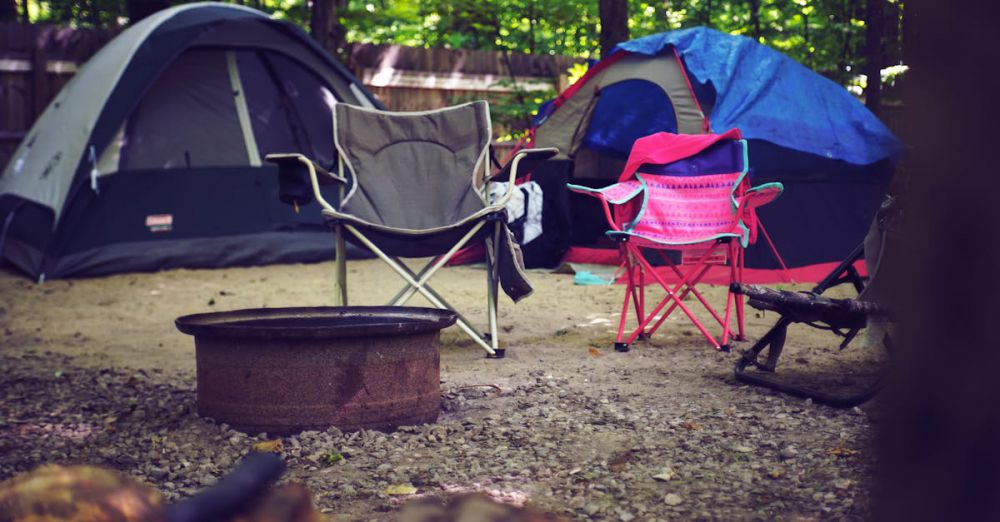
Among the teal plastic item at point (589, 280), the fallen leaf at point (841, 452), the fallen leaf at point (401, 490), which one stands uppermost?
the fallen leaf at point (841, 452)

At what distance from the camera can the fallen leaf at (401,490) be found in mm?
2225

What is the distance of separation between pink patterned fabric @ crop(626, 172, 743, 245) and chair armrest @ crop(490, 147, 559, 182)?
1.57 feet

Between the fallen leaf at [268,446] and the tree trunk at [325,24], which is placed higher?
the tree trunk at [325,24]

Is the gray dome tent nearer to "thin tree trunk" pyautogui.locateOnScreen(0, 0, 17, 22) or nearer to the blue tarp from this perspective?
the blue tarp

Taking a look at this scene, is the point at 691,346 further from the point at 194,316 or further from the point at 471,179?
the point at 194,316

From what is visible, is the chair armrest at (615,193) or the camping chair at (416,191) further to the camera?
the chair armrest at (615,193)

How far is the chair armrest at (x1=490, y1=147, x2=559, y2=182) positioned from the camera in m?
4.07

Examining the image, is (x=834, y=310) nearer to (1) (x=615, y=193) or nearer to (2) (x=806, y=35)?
(1) (x=615, y=193)

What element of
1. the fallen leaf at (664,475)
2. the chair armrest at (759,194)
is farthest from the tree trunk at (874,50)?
the fallen leaf at (664,475)

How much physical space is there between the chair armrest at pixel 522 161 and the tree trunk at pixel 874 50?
4.35 meters

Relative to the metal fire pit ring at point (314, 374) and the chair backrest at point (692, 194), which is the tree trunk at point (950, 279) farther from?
the chair backrest at point (692, 194)

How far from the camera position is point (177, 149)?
713 cm

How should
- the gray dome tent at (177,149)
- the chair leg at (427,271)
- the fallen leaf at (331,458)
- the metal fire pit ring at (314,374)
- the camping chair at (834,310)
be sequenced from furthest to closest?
the gray dome tent at (177,149) < the chair leg at (427,271) < the camping chair at (834,310) < the metal fire pit ring at (314,374) < the fallen leaf at (331,458)

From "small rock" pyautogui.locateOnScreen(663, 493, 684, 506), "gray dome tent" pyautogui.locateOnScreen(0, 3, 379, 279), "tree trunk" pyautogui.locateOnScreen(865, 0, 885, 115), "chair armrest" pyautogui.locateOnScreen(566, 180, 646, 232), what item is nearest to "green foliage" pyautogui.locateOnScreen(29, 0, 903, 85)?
"tree trunk" pyautogui.locateOnScreen(865, 0, 885, 115)
